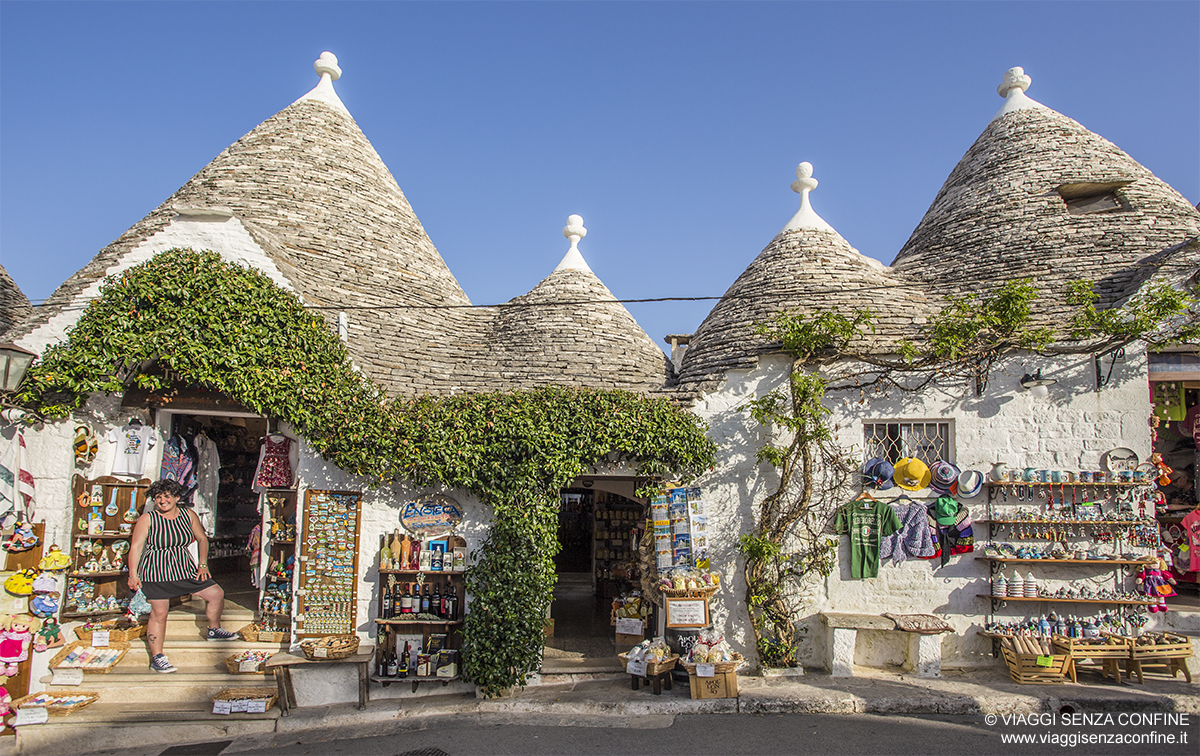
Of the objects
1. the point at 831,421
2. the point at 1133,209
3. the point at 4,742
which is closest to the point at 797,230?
the point at 831,421

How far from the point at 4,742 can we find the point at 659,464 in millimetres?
7432

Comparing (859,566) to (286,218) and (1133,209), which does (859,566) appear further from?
(286,218)

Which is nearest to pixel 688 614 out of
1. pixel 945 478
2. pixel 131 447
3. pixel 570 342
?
pixel 945 478

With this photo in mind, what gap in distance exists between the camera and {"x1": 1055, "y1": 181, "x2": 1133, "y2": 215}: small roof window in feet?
35.3

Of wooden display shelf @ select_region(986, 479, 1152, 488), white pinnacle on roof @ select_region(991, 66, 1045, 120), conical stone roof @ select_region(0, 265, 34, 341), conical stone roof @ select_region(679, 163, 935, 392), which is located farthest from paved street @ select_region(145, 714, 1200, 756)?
white pinnacle on roof @ select_region(991, 66, 1045, 120)

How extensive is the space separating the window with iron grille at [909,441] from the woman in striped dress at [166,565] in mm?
8276

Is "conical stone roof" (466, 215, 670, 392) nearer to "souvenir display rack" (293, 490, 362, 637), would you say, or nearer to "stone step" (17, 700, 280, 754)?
"souvenir display rack" (293, 490, 362, 637)

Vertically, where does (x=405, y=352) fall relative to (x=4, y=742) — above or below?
above

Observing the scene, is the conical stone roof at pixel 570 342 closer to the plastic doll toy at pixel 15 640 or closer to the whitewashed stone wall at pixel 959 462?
the whitewashed stone wall at pixel 959 462

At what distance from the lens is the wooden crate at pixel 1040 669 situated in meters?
7.77

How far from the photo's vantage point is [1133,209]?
409 inches

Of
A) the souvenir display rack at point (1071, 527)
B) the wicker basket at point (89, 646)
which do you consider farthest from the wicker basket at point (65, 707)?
the souvenir display rack at point (1071, 527)

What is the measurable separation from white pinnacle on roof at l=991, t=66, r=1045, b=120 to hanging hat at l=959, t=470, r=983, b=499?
310 inches

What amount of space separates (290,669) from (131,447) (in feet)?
11.3
